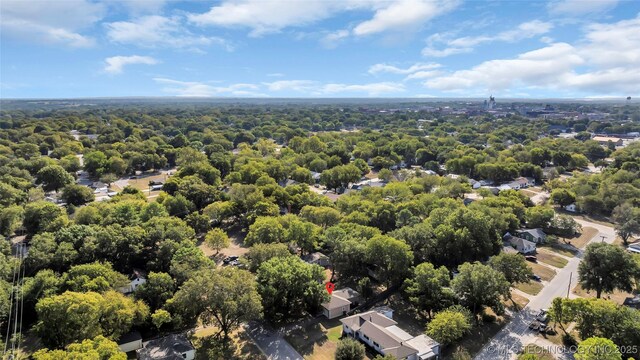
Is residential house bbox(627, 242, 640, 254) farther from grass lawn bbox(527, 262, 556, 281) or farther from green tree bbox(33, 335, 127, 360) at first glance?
green tree bbox(33, 335, 127, 360)

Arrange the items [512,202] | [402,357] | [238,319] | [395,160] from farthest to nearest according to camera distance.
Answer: [395,160]
[512,202]
[238,319]
[402,357]

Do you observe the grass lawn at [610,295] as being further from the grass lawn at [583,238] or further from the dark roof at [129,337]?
the dark roof at [129,337]

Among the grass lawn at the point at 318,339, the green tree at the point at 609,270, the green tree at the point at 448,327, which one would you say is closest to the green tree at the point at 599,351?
the green tree at the point at 448,327

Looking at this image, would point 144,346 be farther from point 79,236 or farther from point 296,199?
point 296,199

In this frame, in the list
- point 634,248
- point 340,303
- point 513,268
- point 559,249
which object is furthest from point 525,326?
point 634,248

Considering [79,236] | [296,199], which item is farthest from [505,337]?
[79,236]
